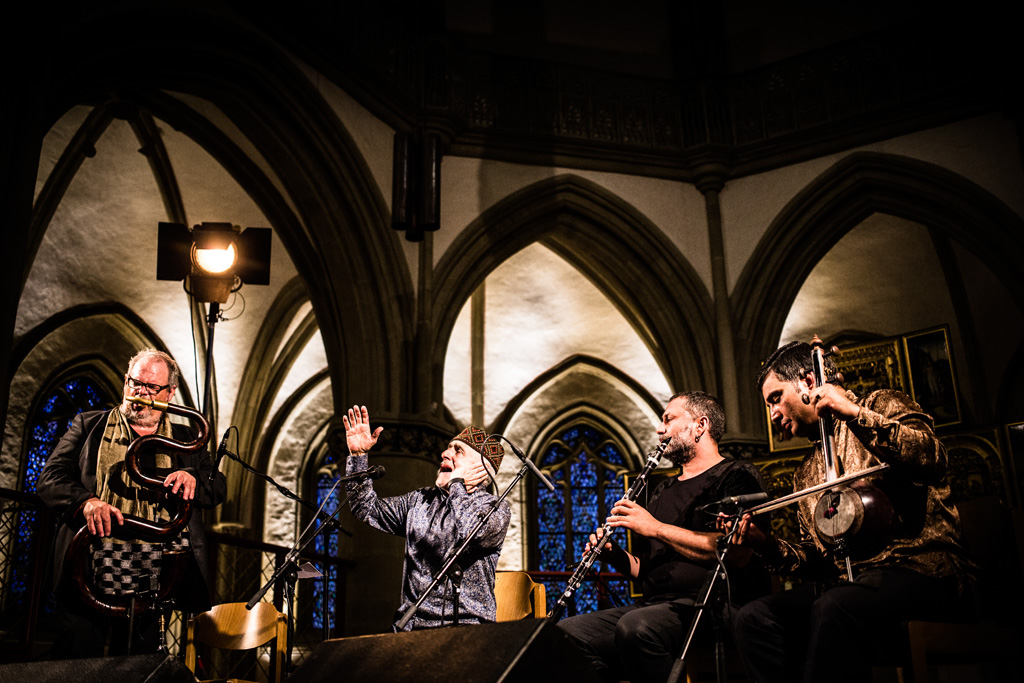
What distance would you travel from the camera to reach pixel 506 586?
17.6 feet

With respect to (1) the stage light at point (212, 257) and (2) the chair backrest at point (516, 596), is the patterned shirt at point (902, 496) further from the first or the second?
(1) the stage light at point (212, 257)

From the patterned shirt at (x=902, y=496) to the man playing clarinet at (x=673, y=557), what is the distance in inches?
9.4

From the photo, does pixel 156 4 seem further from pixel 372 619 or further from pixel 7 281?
pixel 372 619

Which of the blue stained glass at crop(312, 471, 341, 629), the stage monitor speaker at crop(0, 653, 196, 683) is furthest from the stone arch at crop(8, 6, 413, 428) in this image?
the stage monitor speaker at crop(0, 653, 196, 683)

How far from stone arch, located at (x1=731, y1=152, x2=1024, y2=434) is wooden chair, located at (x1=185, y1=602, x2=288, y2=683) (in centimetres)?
534

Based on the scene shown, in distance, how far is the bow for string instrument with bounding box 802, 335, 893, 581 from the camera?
324 centimetres

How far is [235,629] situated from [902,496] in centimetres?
378

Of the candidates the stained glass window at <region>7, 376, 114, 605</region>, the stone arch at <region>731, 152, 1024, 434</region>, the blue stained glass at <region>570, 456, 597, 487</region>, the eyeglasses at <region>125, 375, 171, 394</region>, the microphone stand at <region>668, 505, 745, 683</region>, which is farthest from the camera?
the blue stained glass at <region>570, 456, 597, 487</region>

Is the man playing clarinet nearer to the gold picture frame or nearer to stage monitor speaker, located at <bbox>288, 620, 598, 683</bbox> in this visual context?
stage monitor speaker, located at <bbox>288, 620, 598, 683</bbox>

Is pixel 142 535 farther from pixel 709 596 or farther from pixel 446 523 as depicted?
pixel 709 596

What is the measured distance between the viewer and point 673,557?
399 centimetres

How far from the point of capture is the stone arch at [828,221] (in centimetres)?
968


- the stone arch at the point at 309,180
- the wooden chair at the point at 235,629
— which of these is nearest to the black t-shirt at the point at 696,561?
the wooden chair at the point at 235,629

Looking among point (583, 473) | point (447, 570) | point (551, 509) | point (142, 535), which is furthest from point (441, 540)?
point (583, 473)
